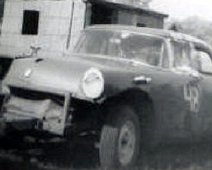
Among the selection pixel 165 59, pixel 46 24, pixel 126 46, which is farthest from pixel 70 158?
pixel 46 24

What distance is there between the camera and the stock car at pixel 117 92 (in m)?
8.11

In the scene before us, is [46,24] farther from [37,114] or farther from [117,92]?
[117,92]

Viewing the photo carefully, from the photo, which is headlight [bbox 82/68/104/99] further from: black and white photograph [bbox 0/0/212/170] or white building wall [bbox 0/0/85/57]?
white building wall [bbox 0/0/85/57]

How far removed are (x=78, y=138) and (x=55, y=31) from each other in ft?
74.8

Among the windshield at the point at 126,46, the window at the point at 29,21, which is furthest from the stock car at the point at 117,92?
the window at the point at 29,21

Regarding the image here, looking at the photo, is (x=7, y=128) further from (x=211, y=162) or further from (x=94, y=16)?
(x=94, y=16)

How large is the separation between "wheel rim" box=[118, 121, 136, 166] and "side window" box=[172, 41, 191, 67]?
4.98ft

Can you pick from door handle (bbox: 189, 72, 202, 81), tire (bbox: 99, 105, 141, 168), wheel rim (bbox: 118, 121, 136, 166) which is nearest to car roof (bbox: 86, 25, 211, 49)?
door handle (bbox: 189, 72, 202, 81)

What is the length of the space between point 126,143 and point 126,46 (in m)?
1.72

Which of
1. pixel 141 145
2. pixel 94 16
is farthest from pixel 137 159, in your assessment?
pixel 94 16

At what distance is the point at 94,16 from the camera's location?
30781 mm

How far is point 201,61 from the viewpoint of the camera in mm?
10242

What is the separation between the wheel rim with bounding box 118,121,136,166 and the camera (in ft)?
27.4

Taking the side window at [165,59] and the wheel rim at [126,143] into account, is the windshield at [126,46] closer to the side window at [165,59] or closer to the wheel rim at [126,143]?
the side window at [165,59]
